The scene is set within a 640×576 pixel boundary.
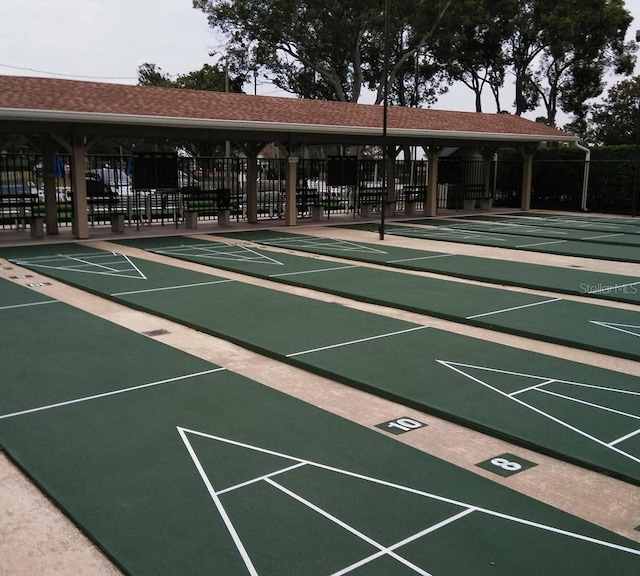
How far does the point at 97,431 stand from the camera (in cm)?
562

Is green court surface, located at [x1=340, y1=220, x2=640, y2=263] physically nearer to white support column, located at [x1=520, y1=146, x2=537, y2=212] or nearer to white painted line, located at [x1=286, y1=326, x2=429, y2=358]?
white painted line, located at [x1=286, y1=326, x2=429, y2=358]

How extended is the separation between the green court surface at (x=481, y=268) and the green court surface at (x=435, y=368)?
3740 mm

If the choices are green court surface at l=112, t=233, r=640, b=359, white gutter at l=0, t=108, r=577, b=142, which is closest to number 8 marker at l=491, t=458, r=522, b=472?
green court surface at l=112, t=233, r=640, b=359

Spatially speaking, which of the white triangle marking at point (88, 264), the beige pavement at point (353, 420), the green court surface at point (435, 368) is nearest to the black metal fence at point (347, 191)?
the white triangle marking at point (88, 264)

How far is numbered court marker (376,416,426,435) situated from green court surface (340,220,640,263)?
10.8 meters

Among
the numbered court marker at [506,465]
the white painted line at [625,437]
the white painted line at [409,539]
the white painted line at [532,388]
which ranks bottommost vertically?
the white painted line at [409,539]

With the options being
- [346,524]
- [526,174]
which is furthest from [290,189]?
[346,524]

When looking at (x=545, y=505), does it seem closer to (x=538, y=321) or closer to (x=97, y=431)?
(x=97, y=431)

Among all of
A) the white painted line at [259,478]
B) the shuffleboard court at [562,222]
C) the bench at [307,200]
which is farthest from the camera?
the bench at [307,200]

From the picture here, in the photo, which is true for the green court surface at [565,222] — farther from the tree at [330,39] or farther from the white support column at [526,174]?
the tree at [330,39]

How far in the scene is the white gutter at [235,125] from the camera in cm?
1625

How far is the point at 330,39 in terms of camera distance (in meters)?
41.8

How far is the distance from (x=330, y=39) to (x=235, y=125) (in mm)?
24649

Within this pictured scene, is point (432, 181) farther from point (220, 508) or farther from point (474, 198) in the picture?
point (220, 508)
